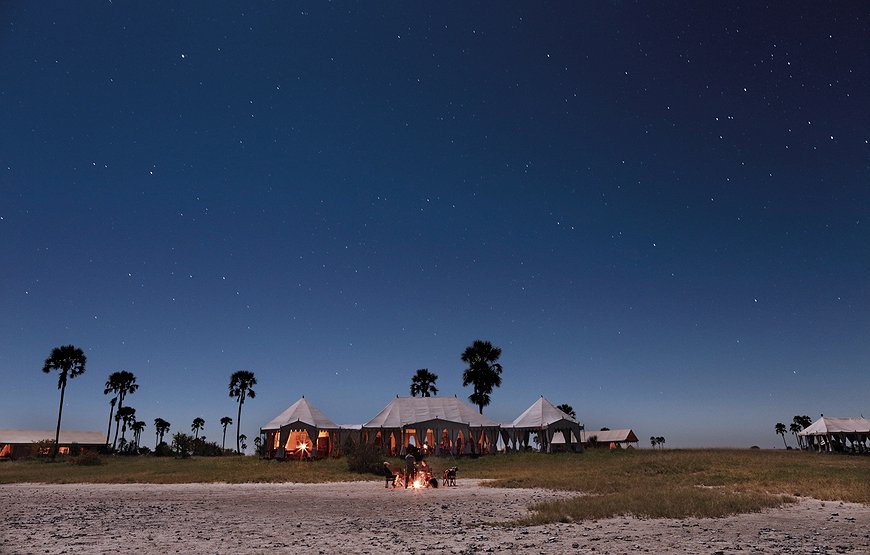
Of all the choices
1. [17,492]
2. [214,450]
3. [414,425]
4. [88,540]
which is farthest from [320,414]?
[88,540]

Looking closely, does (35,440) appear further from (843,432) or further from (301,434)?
(843,432)

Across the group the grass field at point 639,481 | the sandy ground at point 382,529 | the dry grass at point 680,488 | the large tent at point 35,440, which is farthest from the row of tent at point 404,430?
the large tent at point 35,440

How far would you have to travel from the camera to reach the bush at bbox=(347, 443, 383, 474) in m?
38.8

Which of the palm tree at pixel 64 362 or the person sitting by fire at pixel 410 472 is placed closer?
the person sitting by fire at pixel 410 472

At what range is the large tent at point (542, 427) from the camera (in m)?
61.0

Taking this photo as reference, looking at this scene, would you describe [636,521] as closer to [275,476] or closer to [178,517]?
[178,517]

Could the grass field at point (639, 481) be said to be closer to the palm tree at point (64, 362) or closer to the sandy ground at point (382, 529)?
the sandy ground at point (382, 529)

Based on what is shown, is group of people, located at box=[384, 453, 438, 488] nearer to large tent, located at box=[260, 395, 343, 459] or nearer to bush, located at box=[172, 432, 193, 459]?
large tent, located at box=[260, 395, 343, 459]

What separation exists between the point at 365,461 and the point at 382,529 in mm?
26020

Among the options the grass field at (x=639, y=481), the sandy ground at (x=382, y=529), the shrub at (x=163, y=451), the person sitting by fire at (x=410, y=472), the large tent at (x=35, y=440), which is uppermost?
the large tent at (x=35, y=440)

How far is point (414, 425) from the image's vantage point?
184 feet

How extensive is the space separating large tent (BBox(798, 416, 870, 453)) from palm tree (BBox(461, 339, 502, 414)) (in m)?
41.7

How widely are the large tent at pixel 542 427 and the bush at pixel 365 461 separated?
2507 centimetres

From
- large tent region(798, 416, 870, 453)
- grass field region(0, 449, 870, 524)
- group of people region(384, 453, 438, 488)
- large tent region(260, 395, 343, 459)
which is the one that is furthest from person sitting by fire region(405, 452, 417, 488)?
large tent region(798, 416, 870, 453)
